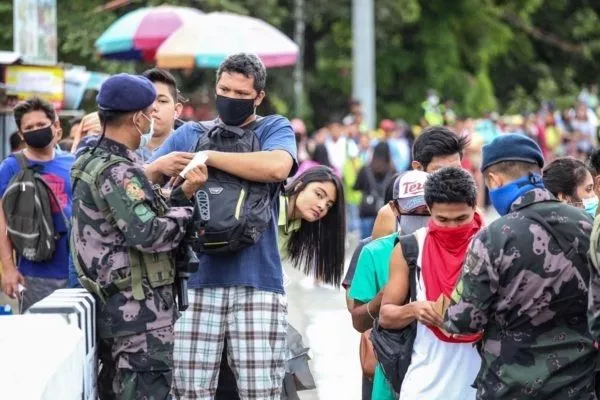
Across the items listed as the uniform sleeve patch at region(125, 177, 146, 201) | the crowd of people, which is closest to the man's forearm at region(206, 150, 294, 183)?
the crowd of people

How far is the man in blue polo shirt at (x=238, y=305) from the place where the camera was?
6332 millimetres

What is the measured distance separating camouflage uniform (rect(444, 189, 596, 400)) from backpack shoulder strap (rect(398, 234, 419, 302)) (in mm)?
527

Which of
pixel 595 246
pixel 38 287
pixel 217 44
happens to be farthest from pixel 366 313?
pixel 217 44

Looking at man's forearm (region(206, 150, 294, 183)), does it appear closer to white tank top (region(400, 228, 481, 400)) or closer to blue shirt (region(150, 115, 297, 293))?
blue shirt (region(150, 115, 297, 293))

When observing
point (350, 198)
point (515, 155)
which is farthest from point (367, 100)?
point (515, 155)

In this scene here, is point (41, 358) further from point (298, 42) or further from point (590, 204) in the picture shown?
point (298, 42)

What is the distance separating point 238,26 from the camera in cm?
1944

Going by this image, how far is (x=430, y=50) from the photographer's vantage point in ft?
122

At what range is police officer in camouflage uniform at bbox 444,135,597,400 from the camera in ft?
17.2

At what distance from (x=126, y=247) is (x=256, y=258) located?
80 centimetres

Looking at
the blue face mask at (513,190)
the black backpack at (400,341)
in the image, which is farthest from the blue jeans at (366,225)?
the blue face mask at (513,190)

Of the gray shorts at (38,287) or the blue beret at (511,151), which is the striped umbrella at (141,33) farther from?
the blue beret at (511,151)

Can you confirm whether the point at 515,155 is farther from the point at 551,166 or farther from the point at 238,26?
the point at 238,26

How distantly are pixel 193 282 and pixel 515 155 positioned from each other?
1694 mm
